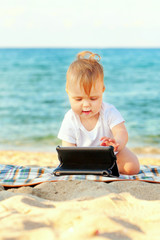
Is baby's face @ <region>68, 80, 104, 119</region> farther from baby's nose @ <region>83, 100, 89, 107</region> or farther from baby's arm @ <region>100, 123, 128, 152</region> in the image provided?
baby's arm @ <region>100, 123, 128, 152</region>

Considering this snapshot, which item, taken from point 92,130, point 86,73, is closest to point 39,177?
point 92,130

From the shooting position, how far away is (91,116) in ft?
10.9

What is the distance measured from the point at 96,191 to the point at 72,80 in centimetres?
106

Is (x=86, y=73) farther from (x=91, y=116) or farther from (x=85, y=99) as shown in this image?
(x=91, y=116)

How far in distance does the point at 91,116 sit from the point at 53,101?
962cm

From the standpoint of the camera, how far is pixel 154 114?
10.5m

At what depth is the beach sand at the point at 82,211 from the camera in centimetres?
174

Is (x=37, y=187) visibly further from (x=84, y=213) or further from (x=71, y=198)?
(x=84, y=213)

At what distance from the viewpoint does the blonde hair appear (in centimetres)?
299

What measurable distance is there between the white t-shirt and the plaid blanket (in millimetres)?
405

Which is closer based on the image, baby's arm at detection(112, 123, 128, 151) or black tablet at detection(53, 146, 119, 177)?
black tablet at detection(53, 146, 119, 177)

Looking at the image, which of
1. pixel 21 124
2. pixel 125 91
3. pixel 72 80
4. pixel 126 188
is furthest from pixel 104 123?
pixel 125 91

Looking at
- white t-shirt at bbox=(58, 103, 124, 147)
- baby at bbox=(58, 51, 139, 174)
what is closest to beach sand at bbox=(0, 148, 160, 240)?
baby at bbox=(58, 51, 139, 174)

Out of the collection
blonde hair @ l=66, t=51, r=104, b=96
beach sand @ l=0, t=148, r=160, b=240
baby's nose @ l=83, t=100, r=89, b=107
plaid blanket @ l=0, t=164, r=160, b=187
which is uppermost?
blonde hair @ l=66, t=51, r=104, b=96
